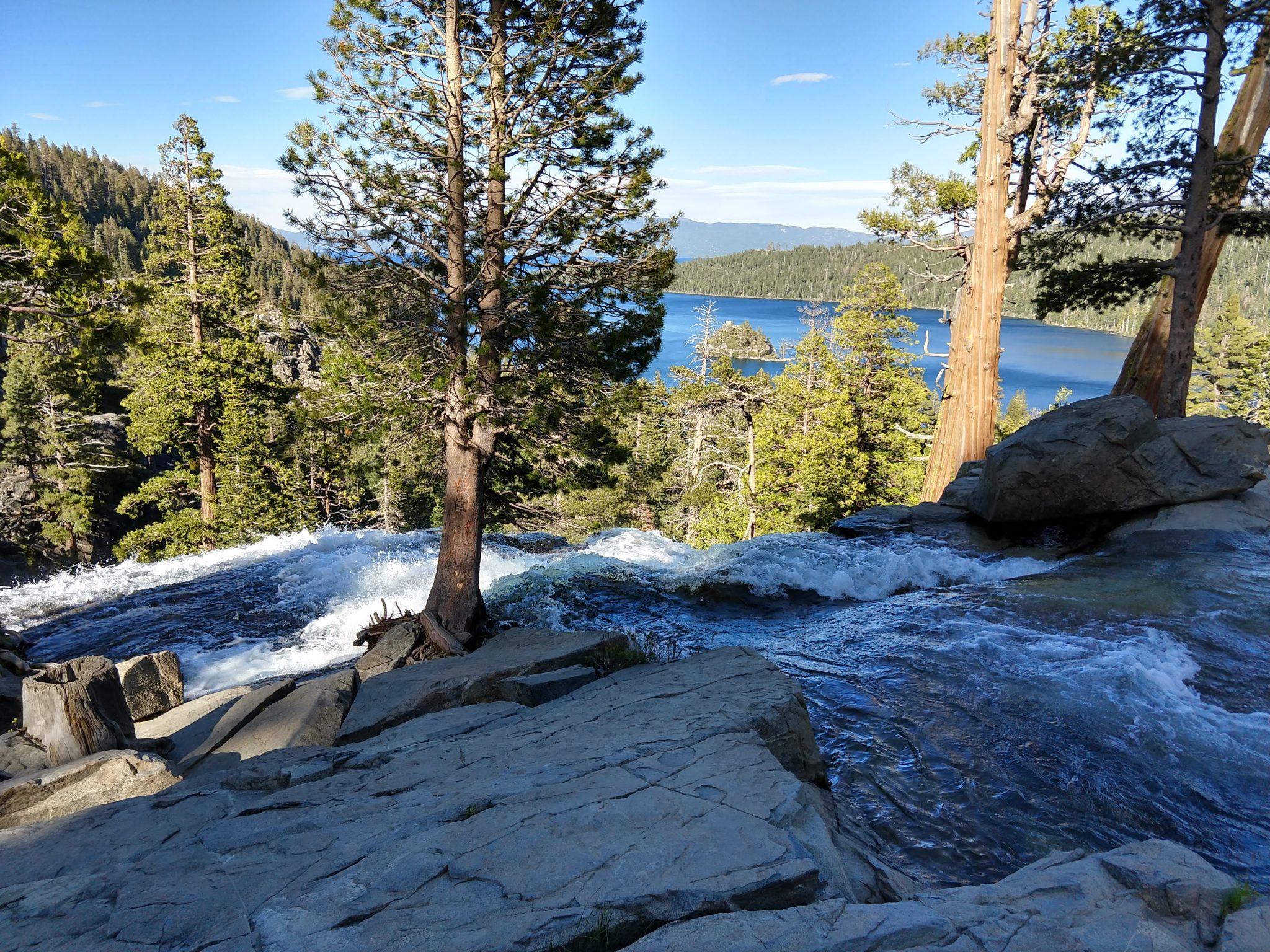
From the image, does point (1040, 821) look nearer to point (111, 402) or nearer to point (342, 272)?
point (342, 272)

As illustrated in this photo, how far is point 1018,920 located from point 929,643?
19.3 ft

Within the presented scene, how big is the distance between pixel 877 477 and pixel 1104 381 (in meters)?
90.6

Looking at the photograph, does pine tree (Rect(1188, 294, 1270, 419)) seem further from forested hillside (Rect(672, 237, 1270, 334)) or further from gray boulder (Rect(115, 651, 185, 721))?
gray boulder (Rect(115, 651, 185, 721))

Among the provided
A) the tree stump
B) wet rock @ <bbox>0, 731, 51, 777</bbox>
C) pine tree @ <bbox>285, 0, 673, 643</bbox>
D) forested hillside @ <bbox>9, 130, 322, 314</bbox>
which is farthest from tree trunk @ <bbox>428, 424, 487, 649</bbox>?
forested hillside @ <bbox>9, 130, 322, 314</bbox>

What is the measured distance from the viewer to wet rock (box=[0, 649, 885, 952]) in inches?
115

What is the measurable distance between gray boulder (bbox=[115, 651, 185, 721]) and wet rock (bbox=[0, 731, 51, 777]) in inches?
100

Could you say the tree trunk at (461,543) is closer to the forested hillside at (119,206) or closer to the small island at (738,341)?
the small island at (738,341)

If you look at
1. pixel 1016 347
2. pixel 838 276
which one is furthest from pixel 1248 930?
pixel 838 276

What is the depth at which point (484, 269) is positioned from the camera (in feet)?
30.0

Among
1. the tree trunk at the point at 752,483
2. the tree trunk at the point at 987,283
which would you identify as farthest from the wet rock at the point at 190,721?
the tree trunk at the point at 752,483

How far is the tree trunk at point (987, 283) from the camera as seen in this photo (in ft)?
46.4

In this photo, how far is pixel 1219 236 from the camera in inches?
516

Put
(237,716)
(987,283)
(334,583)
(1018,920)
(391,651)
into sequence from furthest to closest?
(987,283), (334,583), (391,651), (237,716), (1018,920)

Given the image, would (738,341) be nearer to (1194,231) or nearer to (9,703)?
(1194,231)
